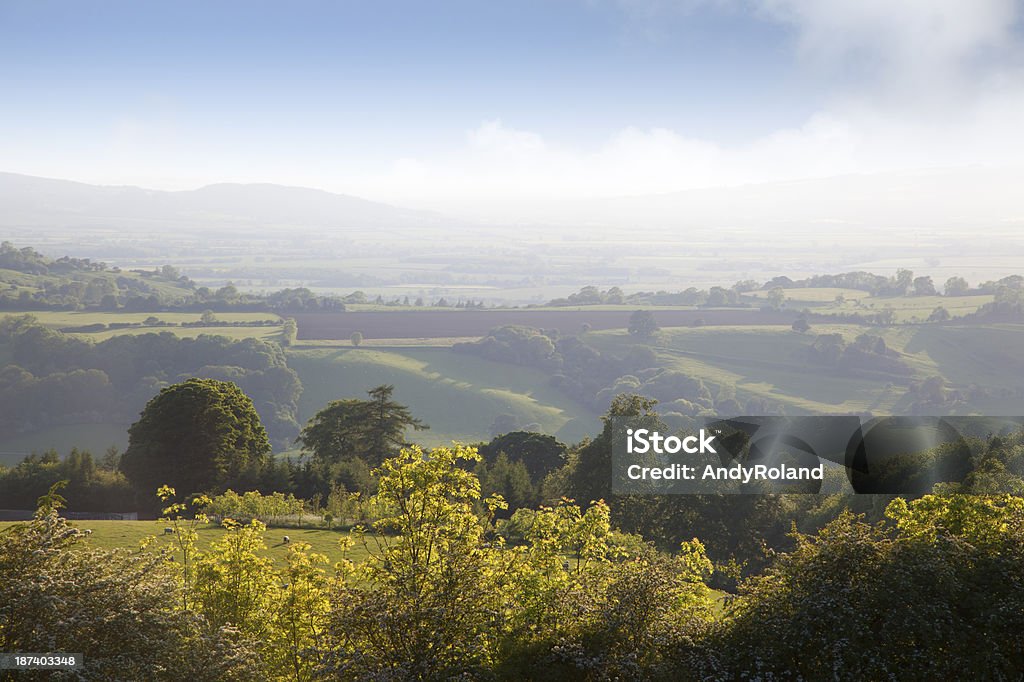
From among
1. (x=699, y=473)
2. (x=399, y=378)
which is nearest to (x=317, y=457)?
(x=699, y=473)

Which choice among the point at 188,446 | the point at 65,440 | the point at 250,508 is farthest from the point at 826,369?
the point at 250,508

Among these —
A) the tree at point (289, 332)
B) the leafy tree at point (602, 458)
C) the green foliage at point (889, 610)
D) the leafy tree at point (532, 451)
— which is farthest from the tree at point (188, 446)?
the tree at point (289, 332)

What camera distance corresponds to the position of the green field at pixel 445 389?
5349 inches

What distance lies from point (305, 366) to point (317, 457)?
103 meters

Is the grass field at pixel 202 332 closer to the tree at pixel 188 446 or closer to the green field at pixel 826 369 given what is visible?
the green field at pixel 826 369

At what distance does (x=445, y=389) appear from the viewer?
147 meters

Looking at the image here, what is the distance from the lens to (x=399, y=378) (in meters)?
149

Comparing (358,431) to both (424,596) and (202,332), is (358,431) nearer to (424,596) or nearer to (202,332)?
(424,596)

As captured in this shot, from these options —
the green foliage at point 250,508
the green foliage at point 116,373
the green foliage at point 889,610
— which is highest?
the green foliage at point 889,610

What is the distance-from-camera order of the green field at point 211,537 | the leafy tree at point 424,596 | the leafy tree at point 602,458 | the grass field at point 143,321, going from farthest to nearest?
the grass field at point 143,321, the leafy tree at point 602,458, the green field at point 211,537, the leafy tree at point 424,596

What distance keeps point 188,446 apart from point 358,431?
1346cm

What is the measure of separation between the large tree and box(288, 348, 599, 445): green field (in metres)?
66.3

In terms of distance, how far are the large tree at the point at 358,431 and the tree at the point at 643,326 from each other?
13929cm

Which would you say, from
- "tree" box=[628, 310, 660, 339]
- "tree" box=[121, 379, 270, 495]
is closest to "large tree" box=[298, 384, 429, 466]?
"tree" box=[121, 379, 270, 495]
